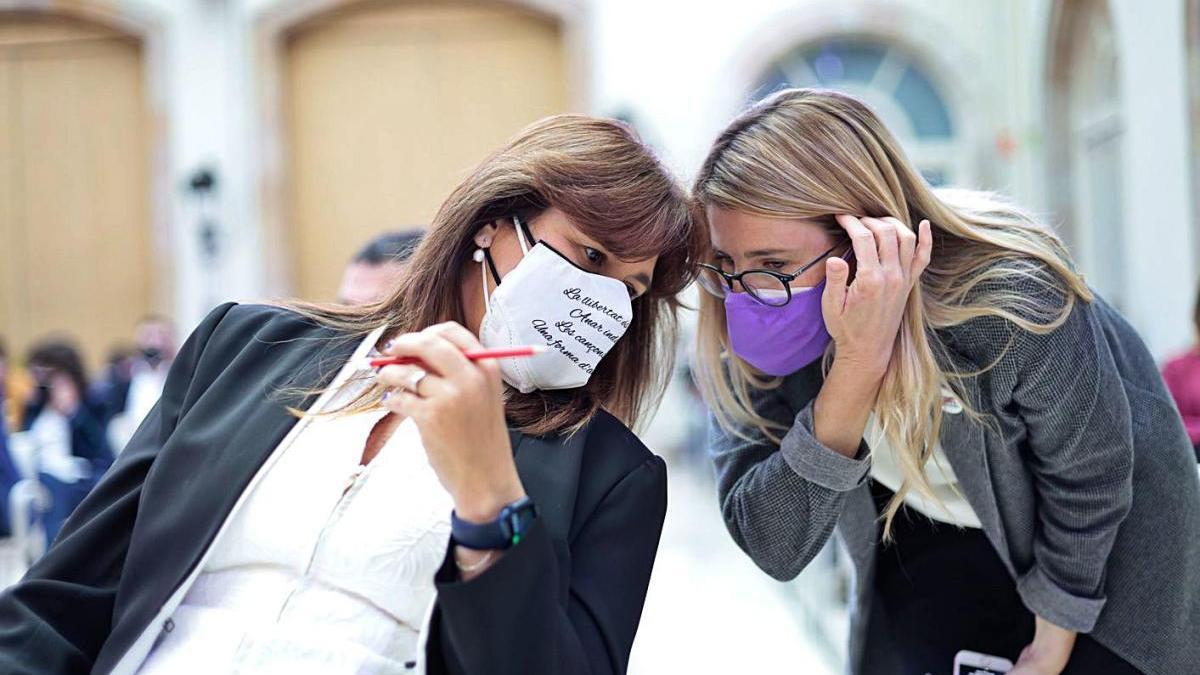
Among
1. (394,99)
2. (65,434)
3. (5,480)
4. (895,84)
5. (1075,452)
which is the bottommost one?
(65,434)

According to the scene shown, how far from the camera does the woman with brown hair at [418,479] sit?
1188 millimetres

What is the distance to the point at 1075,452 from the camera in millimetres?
1705

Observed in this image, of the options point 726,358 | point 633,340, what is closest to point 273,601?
point 633,340

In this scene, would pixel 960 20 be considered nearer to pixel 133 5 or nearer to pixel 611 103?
pixel 611 103

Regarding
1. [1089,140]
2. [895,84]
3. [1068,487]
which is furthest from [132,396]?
[895,84]

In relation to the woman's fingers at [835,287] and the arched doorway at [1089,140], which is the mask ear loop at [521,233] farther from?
the arched doorway at [1089,140]

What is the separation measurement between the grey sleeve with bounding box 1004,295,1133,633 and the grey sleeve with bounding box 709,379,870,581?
267 mm

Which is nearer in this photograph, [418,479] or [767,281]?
[418,479]

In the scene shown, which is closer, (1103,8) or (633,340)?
(633,340)

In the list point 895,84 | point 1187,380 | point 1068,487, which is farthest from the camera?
point 895,84

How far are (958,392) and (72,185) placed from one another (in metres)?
12.0

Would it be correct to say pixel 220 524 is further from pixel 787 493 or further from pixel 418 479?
pixel 787 493

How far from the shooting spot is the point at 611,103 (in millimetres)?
11086

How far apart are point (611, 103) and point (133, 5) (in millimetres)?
4800
